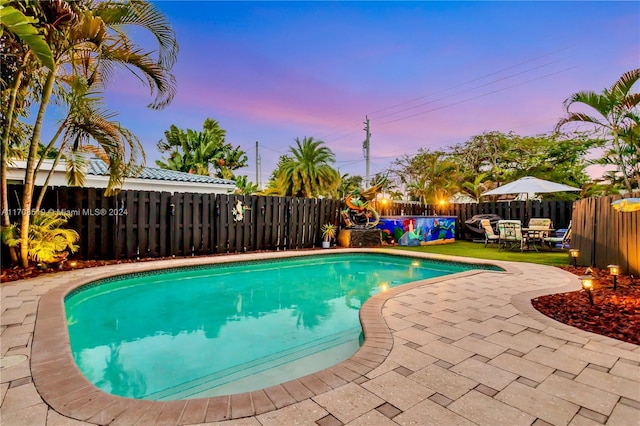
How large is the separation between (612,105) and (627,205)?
383 centimetres

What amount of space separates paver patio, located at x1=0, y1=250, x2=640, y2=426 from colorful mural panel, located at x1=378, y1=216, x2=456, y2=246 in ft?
26.6

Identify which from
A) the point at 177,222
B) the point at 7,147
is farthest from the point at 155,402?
the point at 177,222

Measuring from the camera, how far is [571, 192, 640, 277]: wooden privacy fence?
214 inches

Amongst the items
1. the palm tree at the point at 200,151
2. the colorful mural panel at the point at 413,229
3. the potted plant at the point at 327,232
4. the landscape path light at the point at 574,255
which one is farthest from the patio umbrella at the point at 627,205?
the palm tree at the point at 200,151

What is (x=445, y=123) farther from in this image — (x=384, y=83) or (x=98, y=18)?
(x=98, y=18)

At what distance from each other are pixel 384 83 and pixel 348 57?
2.48m

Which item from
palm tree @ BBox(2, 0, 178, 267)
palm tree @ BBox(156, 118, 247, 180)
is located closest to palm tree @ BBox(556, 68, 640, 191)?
palm tree @ BBox(2, 0, 178, 267)

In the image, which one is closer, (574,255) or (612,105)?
(574,255)

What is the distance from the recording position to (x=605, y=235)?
6227 mm

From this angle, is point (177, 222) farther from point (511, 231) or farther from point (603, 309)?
point (511, 231)

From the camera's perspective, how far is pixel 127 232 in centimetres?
771

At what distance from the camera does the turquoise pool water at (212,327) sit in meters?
2.86

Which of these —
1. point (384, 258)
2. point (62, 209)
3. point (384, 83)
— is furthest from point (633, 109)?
point (62, 209)

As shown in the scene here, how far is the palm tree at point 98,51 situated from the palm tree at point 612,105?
384 inches
